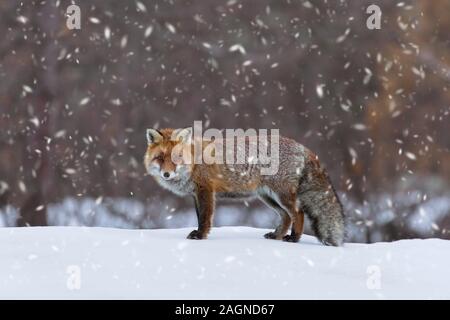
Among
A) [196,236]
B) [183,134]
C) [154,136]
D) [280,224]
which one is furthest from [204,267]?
[280,224]

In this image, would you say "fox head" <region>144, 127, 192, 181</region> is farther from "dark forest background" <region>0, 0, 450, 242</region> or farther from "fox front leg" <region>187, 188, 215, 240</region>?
"dark forest background" <region>0, 0, 450, 242</region>

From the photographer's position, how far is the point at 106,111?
9562 millimetres

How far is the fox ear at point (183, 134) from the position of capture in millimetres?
6723

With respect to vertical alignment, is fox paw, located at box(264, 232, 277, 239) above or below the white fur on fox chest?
below

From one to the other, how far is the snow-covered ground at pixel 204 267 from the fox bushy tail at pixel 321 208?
23 centimetres

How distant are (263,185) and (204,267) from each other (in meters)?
1.70

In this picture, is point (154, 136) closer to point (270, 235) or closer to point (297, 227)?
point (270, 235)

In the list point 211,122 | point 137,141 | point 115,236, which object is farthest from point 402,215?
point 115,236

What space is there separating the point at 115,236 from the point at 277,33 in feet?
14.5

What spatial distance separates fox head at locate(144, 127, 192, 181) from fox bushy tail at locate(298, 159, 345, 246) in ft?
4.02

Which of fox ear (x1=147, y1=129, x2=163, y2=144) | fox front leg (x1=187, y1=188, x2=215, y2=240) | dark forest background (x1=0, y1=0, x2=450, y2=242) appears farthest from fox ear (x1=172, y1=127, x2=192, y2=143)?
dark forest background (x1=0, y1=0, x2=450, y2=242)

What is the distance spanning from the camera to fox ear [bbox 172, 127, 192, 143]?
6.72 m

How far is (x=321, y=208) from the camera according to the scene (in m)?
6.91

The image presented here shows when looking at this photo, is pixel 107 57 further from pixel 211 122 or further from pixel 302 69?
pixel 302 69
